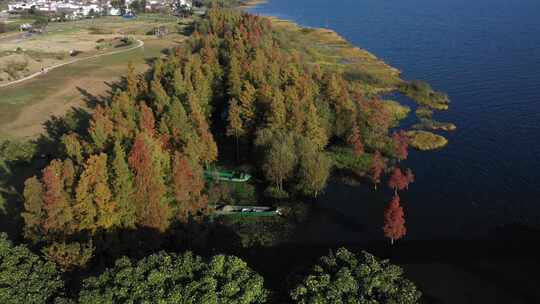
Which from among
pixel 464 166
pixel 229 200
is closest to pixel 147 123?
pixel 229 200

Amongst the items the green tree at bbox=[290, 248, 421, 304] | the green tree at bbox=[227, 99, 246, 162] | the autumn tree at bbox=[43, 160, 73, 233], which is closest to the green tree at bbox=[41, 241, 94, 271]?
the autumn tree at bbox=[43, 160, 73, 233]

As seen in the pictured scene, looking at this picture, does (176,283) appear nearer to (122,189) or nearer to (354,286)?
(354,286)

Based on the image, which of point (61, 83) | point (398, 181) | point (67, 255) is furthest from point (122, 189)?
point (61, 83)

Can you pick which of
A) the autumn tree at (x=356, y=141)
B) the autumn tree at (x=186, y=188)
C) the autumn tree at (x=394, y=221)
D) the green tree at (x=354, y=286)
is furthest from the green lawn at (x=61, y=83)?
the green tree at (x=354, y=286)

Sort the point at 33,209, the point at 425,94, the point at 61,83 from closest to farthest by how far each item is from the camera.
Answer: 1. the point at 33,209
2. the point at 425,94
3. the point at 61,83

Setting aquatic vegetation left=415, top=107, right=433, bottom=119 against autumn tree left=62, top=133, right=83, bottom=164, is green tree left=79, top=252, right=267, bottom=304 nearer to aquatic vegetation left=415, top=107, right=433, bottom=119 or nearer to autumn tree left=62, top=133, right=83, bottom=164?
autumn tree left=62, top=133, right=83, bottom=164

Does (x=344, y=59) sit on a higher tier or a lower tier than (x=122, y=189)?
higher
